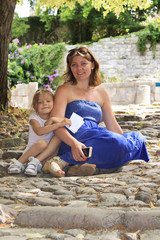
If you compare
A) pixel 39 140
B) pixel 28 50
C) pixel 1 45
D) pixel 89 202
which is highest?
pixel 28 50

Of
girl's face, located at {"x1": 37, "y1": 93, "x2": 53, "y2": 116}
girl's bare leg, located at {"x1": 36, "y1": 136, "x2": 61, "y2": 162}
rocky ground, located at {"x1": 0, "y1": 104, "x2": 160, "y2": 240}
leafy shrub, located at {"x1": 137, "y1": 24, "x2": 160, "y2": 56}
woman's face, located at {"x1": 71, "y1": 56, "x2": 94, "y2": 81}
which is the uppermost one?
leafy shrub, located at {"x1": 137, "y1": 24, "x2": 160, "y2": 56}

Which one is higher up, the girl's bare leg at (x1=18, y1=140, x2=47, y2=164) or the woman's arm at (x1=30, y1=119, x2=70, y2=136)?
the woman's arm at (x1=30, y1=119, x2=70, y2=136)

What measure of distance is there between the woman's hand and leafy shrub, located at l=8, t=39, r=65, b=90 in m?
10.9

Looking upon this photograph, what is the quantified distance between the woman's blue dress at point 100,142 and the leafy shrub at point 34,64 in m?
10.5

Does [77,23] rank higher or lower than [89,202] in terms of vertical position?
higher

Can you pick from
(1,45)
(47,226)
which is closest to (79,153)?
(47,226)

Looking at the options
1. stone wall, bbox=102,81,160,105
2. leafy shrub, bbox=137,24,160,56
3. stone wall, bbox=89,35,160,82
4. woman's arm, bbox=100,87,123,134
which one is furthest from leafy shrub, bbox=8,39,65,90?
woman's arm, bbox=100,87,123,134

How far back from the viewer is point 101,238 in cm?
178

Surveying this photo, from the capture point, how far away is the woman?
353 centimetres

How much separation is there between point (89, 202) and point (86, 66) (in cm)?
166

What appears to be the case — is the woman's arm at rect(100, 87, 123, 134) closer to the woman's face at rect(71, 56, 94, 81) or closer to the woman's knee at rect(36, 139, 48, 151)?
the woman's face at rect(71, 56, 94, 81)

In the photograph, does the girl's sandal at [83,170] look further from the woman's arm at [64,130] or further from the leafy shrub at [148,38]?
the leafy shrub at [148,38]

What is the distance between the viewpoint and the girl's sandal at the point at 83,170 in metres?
3.42

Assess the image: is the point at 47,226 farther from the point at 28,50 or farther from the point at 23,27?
the point at 23,27
